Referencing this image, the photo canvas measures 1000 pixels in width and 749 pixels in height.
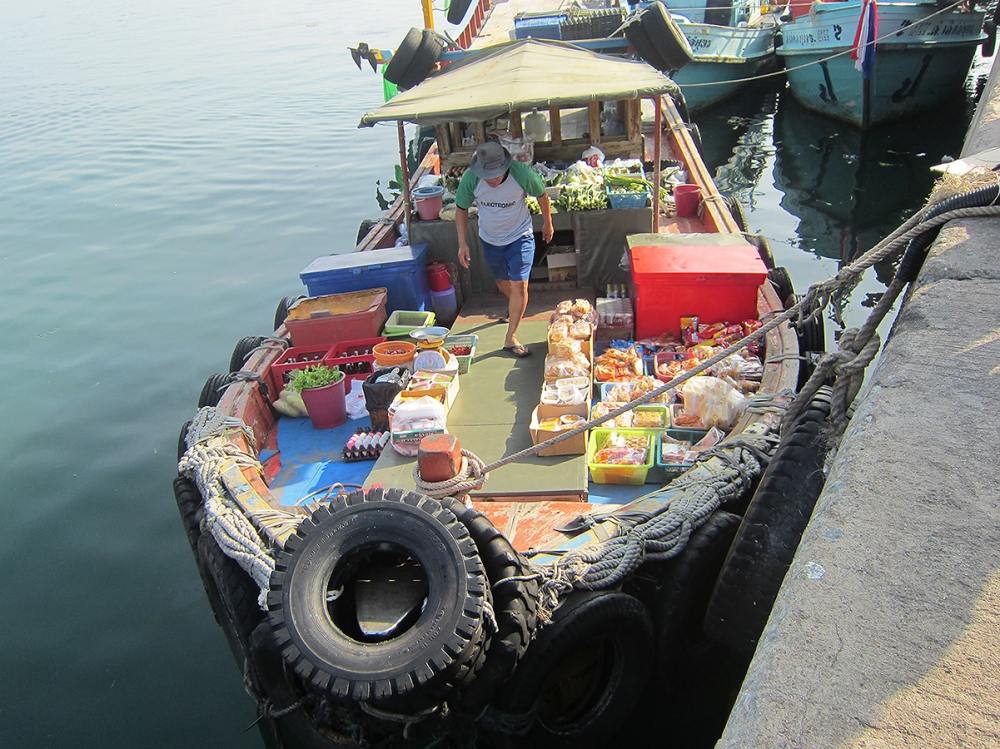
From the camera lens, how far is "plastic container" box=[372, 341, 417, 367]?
5324 millimetres

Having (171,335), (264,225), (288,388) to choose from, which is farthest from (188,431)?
(264,225)

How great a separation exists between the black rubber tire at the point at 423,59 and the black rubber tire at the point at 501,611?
8.92 m

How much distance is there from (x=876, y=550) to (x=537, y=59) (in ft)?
20.2

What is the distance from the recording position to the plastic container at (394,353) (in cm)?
532

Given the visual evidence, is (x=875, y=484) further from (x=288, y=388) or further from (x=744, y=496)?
(x=288, y=388)

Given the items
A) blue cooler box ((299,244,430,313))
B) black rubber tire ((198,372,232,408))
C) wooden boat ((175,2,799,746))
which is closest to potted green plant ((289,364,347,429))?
wooden boat ((175,2,799,746))

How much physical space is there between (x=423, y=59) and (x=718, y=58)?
9.75 metres

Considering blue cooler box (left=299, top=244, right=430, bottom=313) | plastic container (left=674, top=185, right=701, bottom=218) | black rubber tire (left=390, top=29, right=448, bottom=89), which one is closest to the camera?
blue cooler box (left=299, top=244, right=430, bottom=313)

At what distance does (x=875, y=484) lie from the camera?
5.60ft

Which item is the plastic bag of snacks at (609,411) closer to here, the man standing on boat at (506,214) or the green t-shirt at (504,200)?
the man standing on boat at (506,214)

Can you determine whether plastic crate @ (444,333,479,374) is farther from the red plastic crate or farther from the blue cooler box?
the red plastic crate

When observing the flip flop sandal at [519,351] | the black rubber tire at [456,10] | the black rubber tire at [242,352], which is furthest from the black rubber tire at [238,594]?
the black rubber tire at [456,10]

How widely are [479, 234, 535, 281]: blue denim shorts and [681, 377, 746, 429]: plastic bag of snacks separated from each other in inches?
67.7

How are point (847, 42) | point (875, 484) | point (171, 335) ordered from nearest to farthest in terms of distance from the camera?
point (875, 484) → point (171, 335) → point (847, 42)
